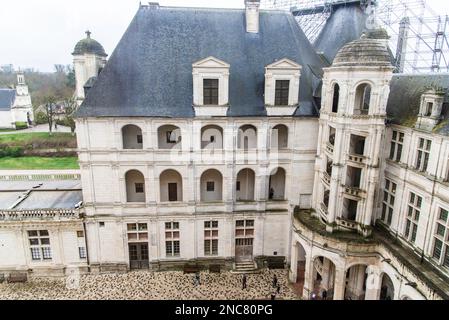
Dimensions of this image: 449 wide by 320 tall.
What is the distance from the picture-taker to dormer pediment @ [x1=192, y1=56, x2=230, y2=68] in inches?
920

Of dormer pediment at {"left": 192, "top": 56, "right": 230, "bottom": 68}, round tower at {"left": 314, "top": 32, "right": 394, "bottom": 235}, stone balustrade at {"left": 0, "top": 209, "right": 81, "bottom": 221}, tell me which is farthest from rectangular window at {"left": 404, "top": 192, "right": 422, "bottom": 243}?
stone balustrade at {"left": 0, "top": 209, "right": 81, "bottom": 221}

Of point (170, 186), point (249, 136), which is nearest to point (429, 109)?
point (249, 136)

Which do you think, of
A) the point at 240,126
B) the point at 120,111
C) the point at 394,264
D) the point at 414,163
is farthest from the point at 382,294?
the point at 120,111

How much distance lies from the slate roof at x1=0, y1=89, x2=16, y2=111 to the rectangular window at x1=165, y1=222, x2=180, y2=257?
243 ft

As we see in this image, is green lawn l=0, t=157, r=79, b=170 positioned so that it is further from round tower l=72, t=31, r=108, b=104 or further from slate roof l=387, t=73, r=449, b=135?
slate roof l=387, t=73, r=449, b=135

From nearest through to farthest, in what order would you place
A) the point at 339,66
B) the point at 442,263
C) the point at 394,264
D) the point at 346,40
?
the point at 442,263
the point at 394,264
the point at 339,66
the point at 346,40

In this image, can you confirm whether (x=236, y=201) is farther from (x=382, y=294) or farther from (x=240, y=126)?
(x=382, y=294)

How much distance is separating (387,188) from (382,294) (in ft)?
23.8

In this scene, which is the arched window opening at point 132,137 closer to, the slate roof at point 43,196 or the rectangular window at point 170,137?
the rectangular window at point 170,137

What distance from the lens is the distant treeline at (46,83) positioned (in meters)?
78.8

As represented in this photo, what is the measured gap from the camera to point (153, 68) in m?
24.8

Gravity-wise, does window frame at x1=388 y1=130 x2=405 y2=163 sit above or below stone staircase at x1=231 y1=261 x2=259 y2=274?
above

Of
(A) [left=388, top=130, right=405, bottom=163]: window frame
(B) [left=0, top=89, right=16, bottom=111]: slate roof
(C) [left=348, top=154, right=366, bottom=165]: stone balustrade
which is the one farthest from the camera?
(B) [left=0, top=89, right=16, bottom=111]: slate roof

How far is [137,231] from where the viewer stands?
26312 millimetres
